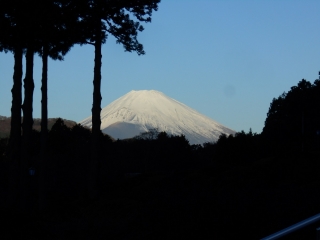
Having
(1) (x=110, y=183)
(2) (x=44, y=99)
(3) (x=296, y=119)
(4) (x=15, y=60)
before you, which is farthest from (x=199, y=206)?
(3) (x=296, y=119)

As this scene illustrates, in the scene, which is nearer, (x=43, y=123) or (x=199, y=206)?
(x=199, y=206)

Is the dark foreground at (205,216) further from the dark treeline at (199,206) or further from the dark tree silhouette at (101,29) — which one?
the dark tree silhouette at (101,29)

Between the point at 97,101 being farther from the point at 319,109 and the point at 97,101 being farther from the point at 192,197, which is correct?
the point at 319,109

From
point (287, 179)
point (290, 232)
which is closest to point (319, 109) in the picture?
point (287, 179)

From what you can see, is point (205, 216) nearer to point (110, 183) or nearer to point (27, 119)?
point (27, 119)

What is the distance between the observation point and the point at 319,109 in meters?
63.1

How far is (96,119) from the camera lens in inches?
960

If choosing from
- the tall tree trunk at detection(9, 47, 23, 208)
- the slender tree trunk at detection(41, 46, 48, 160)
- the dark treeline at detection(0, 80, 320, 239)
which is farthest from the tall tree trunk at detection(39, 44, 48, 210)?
the tall tree trunk at detection(9, 47, 23, 208)

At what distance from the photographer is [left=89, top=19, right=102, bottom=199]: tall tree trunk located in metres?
24.1

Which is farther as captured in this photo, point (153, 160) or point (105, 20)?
point (153, 160)

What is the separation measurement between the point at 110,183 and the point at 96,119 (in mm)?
7476

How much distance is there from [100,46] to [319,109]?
142 feet

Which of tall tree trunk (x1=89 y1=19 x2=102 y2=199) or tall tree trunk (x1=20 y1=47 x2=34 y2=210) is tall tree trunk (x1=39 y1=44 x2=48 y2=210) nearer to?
tall tree trunk (x1=20 y1=47 x2=34 y2=210)

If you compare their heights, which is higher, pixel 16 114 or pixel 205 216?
pixel 16 114
